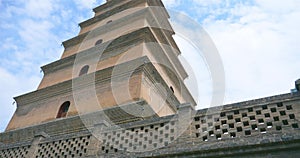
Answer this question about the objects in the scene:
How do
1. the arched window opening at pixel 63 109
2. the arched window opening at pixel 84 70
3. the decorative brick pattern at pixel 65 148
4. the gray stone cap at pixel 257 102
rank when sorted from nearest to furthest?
the gray stone cap at pixel 257 102
the decorative brick pattern at pixel 65 148
the arched window opening at pixel 63 109
the arched window opening at pixel 84 70

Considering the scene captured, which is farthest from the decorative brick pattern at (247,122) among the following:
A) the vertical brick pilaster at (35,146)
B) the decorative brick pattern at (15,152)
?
the decorative brick pattern at (15,152)

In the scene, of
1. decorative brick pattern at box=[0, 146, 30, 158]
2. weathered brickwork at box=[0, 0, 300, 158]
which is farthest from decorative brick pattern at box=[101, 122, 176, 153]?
decorative brick pattern at box=[0, 146, 30, 158]

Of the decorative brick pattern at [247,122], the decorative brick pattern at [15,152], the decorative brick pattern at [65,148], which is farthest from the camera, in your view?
the decorative brick pattern at [15,152]

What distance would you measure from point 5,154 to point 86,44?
32.1ft

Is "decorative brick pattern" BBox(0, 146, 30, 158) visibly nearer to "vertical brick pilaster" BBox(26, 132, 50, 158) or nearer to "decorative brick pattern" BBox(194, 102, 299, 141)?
"vertical brick pilaster" BBox(26, 132, 50, 158)

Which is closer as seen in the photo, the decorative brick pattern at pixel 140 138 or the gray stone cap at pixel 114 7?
the decorative brick pattern at pixel 140 138

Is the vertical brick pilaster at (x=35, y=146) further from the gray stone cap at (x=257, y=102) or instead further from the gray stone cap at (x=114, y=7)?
the gray stone cap at (x=114, y=7)

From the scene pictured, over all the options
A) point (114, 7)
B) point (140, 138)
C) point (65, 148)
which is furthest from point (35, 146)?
point (114, 7)

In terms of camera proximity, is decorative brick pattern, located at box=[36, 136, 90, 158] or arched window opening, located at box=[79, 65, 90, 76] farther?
arched window opening, located at box=[79, 65, 90, 76]

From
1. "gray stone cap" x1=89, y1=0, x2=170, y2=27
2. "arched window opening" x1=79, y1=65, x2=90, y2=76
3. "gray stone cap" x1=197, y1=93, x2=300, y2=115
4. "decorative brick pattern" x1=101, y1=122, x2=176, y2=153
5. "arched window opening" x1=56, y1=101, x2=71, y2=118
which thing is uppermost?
"gray stone cap" x1=89, y1=0, x2=170, y2=27

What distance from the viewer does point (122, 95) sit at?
11.3 meters

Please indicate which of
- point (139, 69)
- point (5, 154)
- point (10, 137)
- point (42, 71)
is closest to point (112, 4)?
point (42, 71)

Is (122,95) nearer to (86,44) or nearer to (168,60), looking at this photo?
(168,60)

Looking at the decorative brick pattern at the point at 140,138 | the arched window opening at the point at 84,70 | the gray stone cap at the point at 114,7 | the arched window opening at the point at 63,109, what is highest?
the gray stone cap at the point at 114,7
